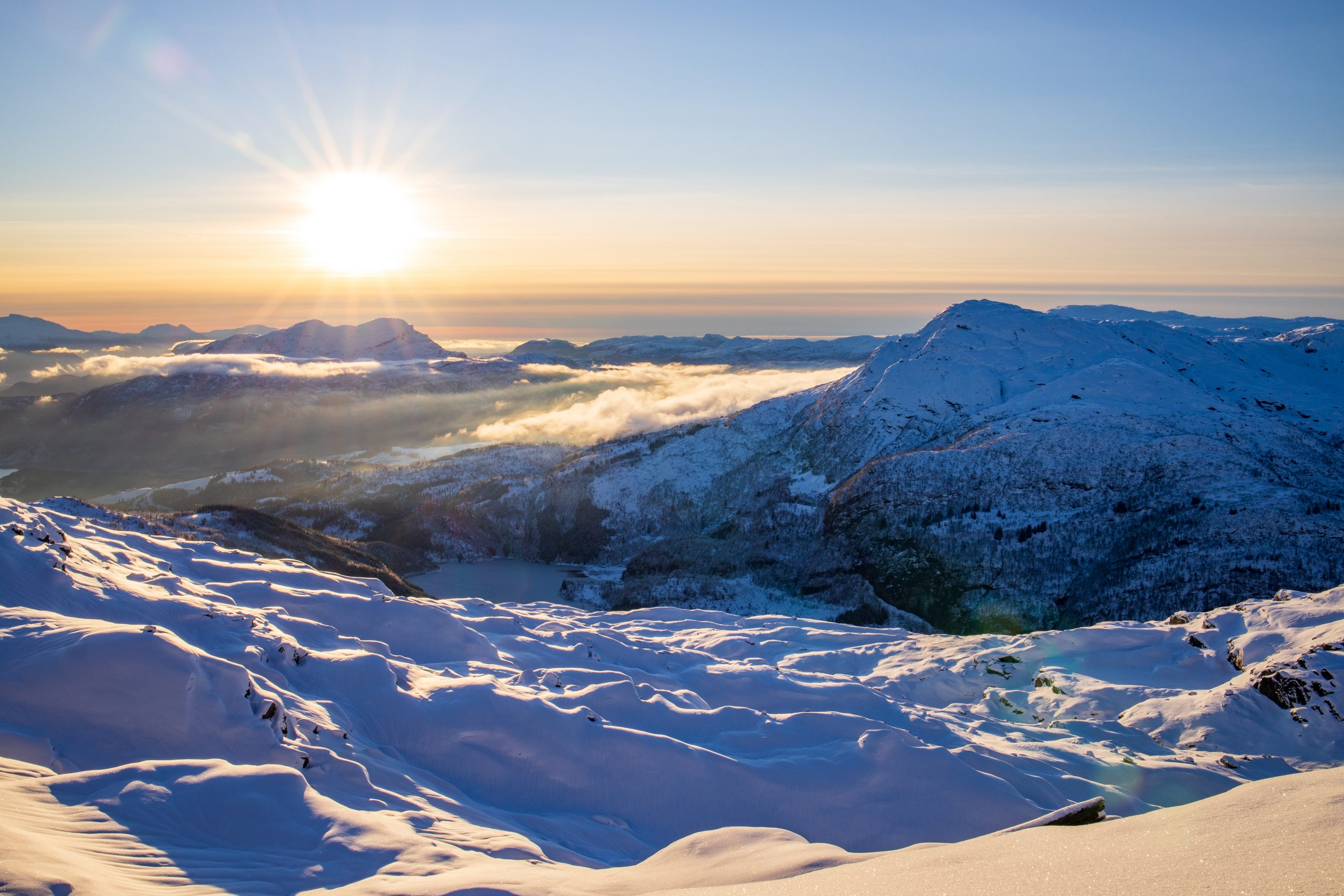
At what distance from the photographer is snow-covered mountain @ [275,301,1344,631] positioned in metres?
61.6

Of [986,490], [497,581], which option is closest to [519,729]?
[986,490]

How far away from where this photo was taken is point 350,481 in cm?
15675

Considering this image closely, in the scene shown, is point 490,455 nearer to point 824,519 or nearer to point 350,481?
point 350,481

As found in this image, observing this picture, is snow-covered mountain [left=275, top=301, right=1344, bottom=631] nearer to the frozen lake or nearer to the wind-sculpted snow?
the frozen lake

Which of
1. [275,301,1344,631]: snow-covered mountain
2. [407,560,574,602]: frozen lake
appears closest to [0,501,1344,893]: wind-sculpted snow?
[275,301,1344,631]: snow-covered mountain

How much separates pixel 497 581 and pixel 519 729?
8349 centimetres

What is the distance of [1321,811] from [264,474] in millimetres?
207451

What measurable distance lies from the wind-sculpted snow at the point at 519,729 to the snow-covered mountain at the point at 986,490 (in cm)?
3384

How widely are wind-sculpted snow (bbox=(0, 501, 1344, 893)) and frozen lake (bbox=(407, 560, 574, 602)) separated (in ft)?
190

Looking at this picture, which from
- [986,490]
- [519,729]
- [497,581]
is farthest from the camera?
[497,581]

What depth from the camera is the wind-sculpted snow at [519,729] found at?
→ 10492 mm

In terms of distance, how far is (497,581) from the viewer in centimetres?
9781

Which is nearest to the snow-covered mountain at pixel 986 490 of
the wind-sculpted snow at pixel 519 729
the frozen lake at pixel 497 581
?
the frozen lake at pixel 497 581

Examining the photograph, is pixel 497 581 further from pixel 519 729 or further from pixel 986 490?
pixel 519 729
